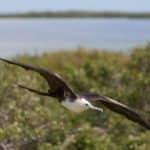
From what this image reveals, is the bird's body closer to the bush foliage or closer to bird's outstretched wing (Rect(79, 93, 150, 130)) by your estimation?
bird's outstretched wing (Rect(79, 93, 150, 130))

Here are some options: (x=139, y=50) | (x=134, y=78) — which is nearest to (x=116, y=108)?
(x=134, y=78)

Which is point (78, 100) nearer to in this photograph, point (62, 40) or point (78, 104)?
point (78, 104)

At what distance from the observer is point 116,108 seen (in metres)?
4.97

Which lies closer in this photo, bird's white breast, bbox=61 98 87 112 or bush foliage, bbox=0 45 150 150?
bird's white breast, bbox=61 98 87 112

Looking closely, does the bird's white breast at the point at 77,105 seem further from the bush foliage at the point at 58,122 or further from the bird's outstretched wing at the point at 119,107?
the bush foliage at the point at 58,122

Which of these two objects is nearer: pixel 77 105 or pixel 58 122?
pixel 77 105

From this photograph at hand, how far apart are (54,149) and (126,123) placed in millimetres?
1479

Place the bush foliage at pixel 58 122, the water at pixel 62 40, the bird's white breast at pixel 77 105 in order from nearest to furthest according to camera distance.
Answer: the bird's white breast at pixel 77 105 → the bush foliage at pixel 58 122 → the water at pixel 62 40

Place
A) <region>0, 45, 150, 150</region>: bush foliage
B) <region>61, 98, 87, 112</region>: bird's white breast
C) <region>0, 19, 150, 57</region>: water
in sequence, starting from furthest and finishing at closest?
1. <region>0, 19, 150, 57</region>: water
2. <region>0, 45, 150, 150</region>: bush foliage
3. <region>61, 98, 87, 112</region>: bird's white breast

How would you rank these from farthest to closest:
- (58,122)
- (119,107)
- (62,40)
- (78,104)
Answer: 1. (62,40)
2. (58,122)
3. (119,107)
4. (78,104)

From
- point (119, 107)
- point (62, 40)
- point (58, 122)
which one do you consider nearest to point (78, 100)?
point (119, 107)

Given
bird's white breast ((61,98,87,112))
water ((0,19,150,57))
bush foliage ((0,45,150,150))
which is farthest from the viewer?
water ((0,19,150,57))

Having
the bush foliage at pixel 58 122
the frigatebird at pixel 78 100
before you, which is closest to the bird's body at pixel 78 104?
the frigatebird at pixel 78 100

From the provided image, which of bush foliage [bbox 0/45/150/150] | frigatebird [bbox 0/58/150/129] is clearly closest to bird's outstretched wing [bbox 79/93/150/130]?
frigatebird [bbox 0/58/150/129]
